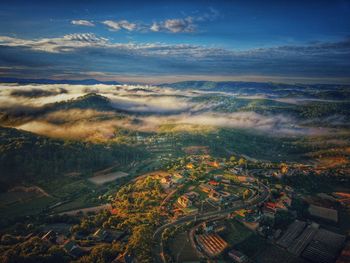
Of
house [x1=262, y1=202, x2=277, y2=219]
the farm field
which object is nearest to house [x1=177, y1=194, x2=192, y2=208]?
house [x1=262, y1=202, x2=277, y2=219]

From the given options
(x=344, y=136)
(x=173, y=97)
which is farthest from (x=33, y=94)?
(x=344, y=136)

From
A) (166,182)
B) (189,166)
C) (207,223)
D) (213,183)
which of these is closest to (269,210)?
(207,223)

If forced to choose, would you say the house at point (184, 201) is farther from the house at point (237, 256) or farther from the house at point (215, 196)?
the house at point (237, 256)

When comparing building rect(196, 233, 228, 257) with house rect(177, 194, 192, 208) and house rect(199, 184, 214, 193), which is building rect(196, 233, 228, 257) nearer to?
house rect(177, 194, 192, 208)

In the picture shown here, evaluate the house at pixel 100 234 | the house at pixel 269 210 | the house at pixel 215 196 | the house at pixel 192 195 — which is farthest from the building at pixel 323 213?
the house at pixel 100 234

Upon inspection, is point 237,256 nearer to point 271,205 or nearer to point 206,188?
point 271,205
